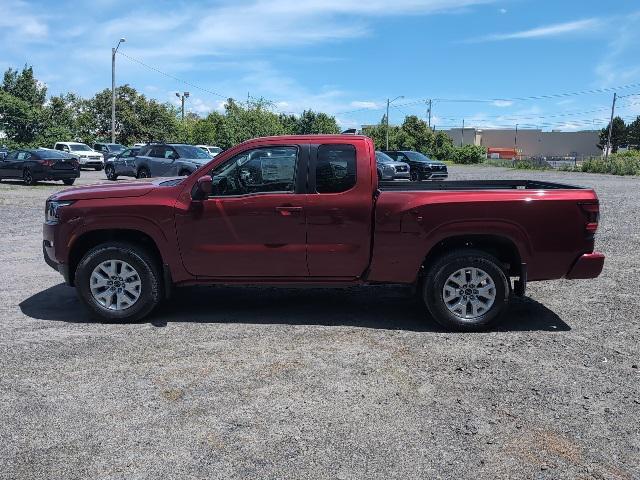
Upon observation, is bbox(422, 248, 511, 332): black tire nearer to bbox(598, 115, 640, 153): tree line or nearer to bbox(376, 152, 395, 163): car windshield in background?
bbox(376, 152, 395, 163): car windshield in background

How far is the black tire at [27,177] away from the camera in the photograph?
23.7 m

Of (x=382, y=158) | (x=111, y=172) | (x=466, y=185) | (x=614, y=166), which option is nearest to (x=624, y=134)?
(x=614, y=166)

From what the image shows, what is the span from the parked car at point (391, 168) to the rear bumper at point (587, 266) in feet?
62.0

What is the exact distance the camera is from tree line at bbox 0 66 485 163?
47.8m

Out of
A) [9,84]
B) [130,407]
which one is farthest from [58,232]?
[9,84]

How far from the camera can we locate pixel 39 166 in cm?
2344

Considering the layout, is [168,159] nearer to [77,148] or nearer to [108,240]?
[108,240]

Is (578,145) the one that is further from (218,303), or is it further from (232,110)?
(218,303)

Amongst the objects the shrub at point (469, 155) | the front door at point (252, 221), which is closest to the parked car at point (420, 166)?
the front door at point (252, 221)

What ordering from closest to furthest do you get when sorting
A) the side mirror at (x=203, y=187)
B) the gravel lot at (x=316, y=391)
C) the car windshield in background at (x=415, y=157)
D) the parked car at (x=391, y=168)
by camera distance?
the gravel lot at (x=316, y=391) → the side mirror at (x=203, y=187) → the parked car at (x=391, y=168) → the car windshield in background at (x=415, y=157)

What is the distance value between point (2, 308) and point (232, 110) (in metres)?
50.3

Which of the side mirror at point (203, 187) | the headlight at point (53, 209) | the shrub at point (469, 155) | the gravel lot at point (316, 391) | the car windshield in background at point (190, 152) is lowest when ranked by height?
the gravel lot at point (316, 391)

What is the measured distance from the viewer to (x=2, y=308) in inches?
256

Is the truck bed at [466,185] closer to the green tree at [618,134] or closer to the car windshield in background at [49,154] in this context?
the car windshield in background at [49,154]
